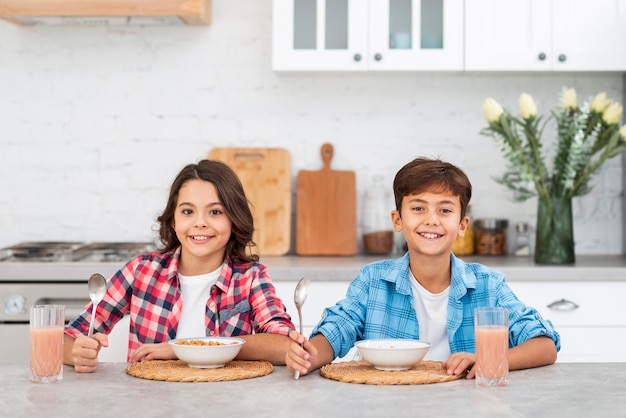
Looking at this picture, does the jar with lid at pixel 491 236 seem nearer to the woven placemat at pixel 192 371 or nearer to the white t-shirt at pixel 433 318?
the white t-shirt at pixel 433 318

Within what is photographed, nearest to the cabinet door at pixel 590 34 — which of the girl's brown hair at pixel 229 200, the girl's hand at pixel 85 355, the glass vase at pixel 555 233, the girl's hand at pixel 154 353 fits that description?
the glass vase at pixel 555 233

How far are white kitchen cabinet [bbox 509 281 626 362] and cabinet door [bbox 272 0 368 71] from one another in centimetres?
107

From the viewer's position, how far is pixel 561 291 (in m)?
3.21

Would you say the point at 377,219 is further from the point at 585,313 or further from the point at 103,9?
the point at 103,9

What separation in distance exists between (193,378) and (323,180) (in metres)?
2.17

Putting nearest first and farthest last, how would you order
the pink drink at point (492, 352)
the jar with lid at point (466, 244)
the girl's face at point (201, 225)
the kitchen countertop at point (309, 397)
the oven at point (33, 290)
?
the kitchen countertop at point (309, 397) → the pink drink at point (492, 352) → the girl's face at point (201, 225) → the oven at point (33, 290) → the jar with lid at point (466, 244)

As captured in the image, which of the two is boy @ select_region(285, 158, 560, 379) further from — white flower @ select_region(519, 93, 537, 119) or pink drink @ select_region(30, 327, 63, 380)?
white flower @ select_region(519, 93, 537, 119)

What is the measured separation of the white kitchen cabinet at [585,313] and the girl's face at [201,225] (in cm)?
136

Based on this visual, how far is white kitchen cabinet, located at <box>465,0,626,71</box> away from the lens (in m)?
3.47

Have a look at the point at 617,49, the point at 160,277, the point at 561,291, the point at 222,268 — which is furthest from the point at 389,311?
the point at 617,49

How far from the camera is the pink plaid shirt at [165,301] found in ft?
7.25

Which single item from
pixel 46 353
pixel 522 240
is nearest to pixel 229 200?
pixel 46 353

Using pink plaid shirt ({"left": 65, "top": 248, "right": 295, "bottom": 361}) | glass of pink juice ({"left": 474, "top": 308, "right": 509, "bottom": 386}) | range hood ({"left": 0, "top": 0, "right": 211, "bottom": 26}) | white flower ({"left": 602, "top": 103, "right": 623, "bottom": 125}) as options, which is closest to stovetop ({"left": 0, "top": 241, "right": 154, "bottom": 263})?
range hood ({"left": 0, "top": 0, "right": 211, "bottom": 26})

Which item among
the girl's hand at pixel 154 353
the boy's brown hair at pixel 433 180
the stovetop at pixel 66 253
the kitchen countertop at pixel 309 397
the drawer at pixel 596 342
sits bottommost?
the drawer at pixel 596 342
